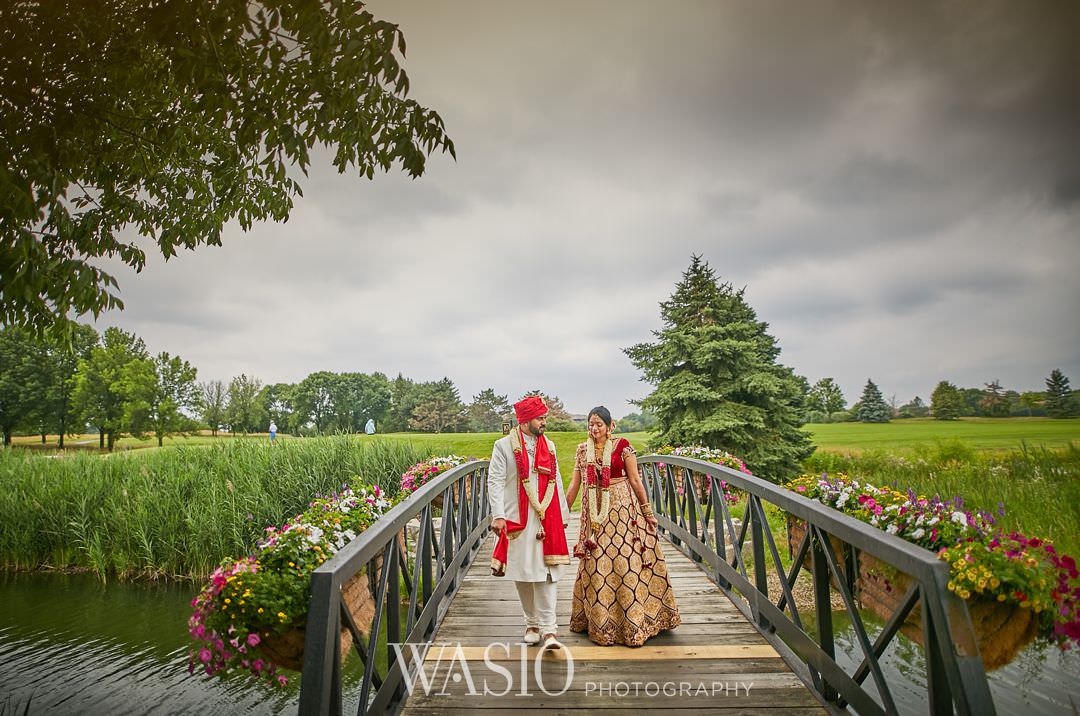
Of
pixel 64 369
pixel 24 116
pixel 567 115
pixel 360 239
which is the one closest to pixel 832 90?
pixel 567 115

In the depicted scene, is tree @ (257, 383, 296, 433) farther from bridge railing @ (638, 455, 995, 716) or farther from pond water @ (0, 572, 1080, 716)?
bridge railing @ (638, 455, 995, 716)

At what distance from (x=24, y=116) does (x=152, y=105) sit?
3.73 feet

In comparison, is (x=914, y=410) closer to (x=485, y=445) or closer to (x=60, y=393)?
(x=485, y=445)

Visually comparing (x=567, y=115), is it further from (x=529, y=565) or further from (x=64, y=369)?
(x=64, y=369)

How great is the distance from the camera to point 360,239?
29859 mm

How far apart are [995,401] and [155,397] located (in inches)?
2476

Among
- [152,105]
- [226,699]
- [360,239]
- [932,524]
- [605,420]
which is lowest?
[226,699]

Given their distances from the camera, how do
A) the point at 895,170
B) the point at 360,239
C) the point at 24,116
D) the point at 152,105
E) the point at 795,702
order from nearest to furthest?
the point at 795,702 → the point at 24,116 → the point at 152,105 → the point at 895,170 → the point at 360,239

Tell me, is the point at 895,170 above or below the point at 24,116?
above

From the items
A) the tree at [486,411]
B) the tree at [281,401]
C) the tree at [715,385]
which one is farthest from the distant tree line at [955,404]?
the tree at [281,401]

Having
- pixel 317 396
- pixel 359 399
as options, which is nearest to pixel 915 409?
pixel 359 399

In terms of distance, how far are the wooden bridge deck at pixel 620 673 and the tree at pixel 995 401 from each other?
4228 cm

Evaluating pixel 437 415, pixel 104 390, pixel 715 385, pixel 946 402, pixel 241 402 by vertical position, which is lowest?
pixel 946 402

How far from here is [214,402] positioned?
5406 cm
